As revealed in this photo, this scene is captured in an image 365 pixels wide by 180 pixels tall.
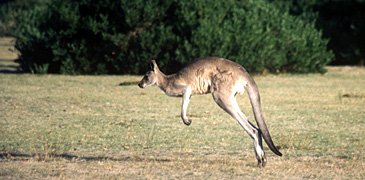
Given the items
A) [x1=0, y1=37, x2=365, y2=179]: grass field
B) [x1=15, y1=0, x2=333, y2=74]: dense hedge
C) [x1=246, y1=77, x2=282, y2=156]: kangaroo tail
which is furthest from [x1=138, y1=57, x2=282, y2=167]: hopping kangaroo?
[x1=15, y1=0, x2=333, y2=74]: dense hedge

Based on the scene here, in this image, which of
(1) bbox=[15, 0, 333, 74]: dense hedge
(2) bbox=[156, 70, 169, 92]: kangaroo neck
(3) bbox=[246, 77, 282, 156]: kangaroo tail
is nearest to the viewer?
(3) bbox=[246, 77, 282, 156]: kangaroo tail

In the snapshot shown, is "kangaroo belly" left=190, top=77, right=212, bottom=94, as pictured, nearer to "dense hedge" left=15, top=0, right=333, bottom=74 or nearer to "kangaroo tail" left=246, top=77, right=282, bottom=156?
"kangaroo tail" left=246, top=77, right=282, bottom=156

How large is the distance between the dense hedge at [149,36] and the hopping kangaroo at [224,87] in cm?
1375

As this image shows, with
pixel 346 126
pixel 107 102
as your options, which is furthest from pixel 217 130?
pixel 107 102

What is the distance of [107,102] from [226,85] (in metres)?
8.02

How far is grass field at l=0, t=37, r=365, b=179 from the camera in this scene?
7453 millimetres

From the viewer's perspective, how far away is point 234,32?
22.3 m

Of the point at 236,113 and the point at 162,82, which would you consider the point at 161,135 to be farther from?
Answer: the point at 236,113

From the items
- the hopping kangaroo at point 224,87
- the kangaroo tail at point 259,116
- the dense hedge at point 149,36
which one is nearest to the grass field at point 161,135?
the kangaroo tail at point 259,116

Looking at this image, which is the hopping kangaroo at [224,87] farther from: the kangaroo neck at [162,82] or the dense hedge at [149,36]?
the dense hedge at [149,36]

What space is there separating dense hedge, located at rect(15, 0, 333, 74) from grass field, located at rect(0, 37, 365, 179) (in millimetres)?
4220

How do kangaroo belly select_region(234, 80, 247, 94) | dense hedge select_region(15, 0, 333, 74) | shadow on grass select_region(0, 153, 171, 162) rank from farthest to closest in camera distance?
dense hedge select_region(15, 0, 333, 74)
shadow on grass select_region(0, 153, 171, 162)
kangaroo belly select_region(234, 80, 247, 94)

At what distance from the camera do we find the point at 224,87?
7.27 m

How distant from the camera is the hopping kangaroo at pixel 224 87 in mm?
7195
